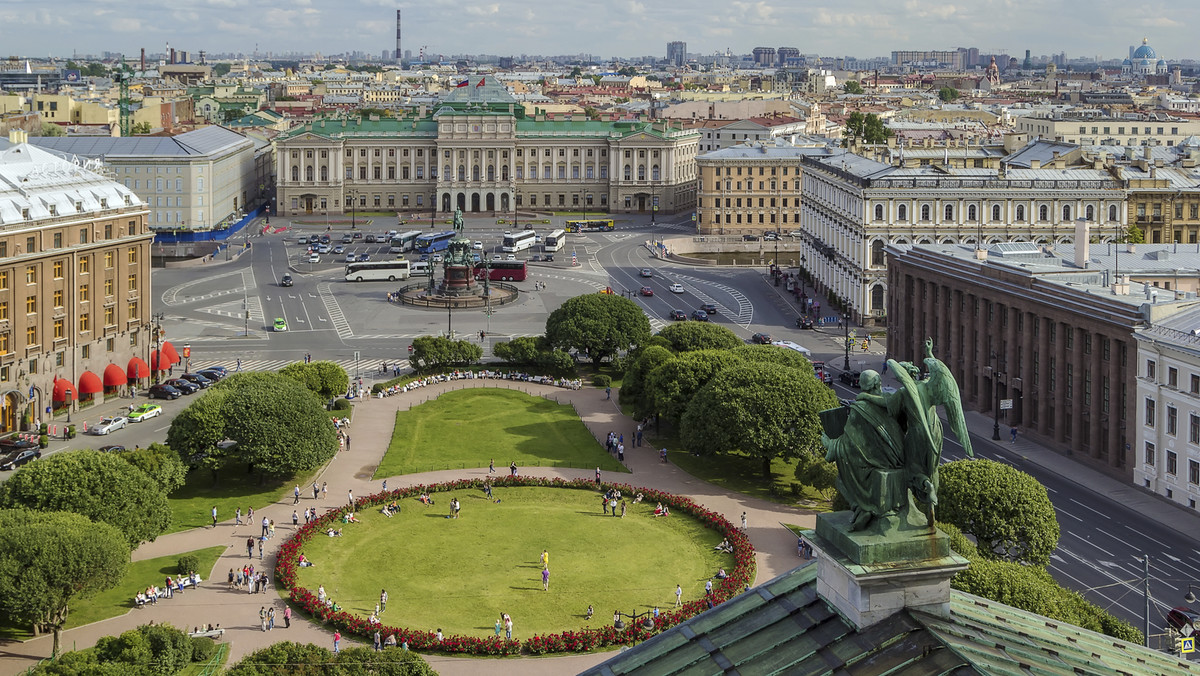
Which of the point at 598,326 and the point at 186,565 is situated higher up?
the point at 598,326

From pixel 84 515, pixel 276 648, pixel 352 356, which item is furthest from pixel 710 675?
pixel 352 356

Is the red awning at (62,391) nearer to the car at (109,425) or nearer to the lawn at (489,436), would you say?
the car at (109,425)

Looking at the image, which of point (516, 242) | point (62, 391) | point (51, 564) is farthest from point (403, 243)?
point (51, 564)

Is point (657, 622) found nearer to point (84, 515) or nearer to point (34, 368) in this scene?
point (84, 515)

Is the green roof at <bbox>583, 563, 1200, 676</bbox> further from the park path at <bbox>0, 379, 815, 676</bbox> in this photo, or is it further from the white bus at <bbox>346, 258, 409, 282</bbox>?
the white bus at <bbox>346, 258, 409, 282</bbox>

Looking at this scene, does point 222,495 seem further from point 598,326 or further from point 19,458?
point 598,326
